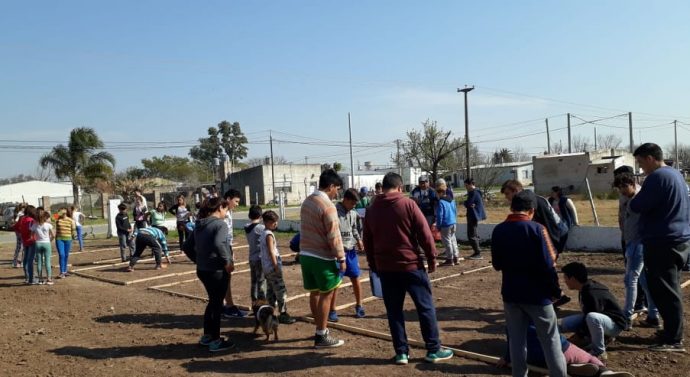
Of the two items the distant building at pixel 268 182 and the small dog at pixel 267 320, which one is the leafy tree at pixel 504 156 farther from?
the small dog at pixel 267 320

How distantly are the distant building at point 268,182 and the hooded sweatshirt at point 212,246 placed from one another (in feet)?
143

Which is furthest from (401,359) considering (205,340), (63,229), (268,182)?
(268,182)

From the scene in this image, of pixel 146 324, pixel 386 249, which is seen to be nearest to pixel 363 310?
pixel 386 249

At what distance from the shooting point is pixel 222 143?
8269 centimetres

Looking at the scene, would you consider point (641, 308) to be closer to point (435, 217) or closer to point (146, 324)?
point (435, 217)

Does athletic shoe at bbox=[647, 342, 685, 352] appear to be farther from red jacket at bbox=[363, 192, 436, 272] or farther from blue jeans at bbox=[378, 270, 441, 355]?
red jacket at bbox=[363, 192, 436, 272]

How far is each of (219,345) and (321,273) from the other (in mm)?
1423

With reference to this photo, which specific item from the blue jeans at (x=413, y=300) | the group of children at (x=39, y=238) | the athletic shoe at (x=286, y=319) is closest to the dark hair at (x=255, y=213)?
the athletic shoe at (x=286, y=319)

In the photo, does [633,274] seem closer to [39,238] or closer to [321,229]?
[321,229]

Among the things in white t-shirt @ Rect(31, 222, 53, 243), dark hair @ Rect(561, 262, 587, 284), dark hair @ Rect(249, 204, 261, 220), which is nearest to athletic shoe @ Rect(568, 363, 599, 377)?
dark hair @ Rect(561, 262, 587, 284)

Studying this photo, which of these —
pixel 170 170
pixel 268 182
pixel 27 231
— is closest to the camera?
pixel 27 231

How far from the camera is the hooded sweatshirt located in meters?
Answer: 6.07

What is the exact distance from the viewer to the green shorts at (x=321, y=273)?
5.86 meters

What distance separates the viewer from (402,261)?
203 inches
